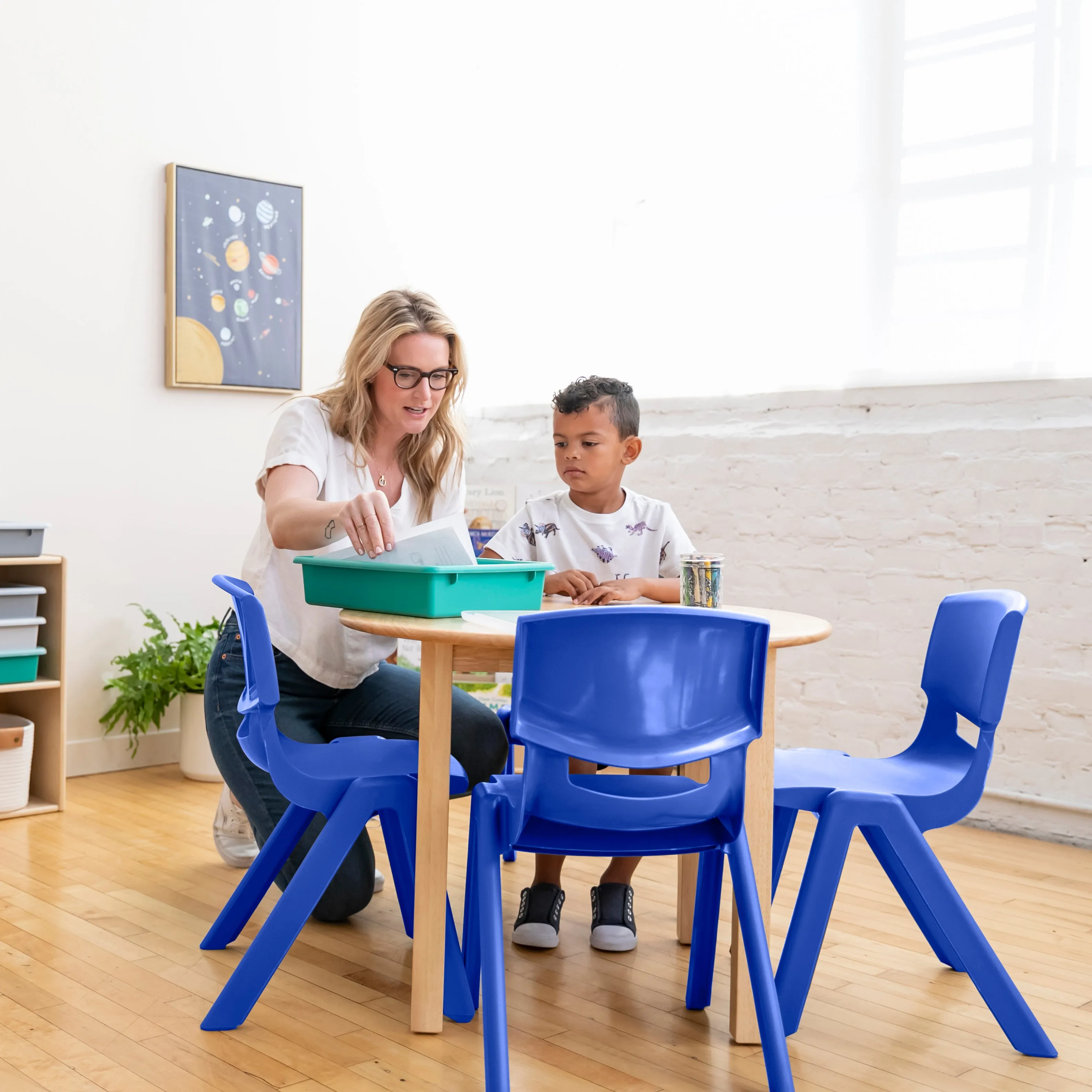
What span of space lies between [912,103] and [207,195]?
2.14m

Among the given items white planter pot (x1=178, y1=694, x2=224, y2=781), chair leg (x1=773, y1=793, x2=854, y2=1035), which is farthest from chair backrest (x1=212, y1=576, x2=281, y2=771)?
white planter pot (x1=178, y1=694, x2=224, y2=781)

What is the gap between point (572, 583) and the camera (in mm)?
2250

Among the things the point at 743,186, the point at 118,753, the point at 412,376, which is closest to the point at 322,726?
the point at 412,376

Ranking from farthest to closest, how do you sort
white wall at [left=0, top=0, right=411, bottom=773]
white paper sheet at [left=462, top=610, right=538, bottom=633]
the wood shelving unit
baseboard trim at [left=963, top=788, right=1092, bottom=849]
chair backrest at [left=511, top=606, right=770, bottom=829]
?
white wall at [left=0, top=0, right=411, bottom=773]
the wood shelving unit
baseboard trim at [left=963, top=788, right=1092, bottom=849]
white paper sheet at [left=462, top=610, right=538, bottom=633]
chair backrest at [left=511, top=606, right=770, bottom=829]

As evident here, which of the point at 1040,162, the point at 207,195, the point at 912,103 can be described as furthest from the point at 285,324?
the point at 1040,162

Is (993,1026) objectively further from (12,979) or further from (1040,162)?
(1040,162)

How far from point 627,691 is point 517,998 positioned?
0.75m

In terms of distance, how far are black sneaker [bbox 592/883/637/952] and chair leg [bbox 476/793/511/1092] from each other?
655 mm

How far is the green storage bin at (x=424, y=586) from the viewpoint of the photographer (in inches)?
71.5

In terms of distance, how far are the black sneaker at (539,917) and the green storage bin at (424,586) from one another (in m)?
0.62

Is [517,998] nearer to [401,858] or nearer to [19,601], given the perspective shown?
[401,858]

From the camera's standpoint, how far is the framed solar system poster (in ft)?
12.2

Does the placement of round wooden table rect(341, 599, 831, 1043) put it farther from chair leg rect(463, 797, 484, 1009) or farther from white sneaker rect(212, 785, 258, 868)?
white sneaker rect(212, 785, 258, 868)

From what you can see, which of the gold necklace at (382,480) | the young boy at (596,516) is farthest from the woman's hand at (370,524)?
the young boy at (596,516)
